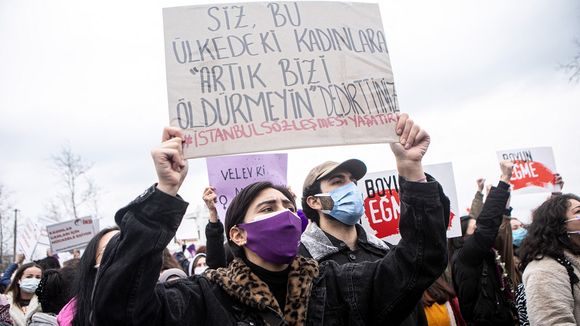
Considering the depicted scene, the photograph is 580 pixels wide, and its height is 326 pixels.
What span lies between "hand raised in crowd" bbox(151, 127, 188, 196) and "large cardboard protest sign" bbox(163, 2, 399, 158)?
0.52 feet

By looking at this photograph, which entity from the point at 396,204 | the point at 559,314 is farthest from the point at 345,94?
the point at 396,204

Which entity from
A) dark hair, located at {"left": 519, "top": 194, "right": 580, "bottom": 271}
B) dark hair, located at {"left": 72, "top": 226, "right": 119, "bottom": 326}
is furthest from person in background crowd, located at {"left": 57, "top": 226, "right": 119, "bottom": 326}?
dark hair, located at {"left": 519, "top": 194, "right": 580, "bottom": 271}

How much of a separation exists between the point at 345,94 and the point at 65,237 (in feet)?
27.8

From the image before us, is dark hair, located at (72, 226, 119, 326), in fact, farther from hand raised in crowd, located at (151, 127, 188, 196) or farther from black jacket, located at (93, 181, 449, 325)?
hand raised in crowd, located at (151, 127, 188, 196)

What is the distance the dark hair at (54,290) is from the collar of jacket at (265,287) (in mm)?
2540

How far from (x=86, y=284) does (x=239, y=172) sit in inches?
76.6

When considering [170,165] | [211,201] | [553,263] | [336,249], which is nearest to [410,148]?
[170,165]

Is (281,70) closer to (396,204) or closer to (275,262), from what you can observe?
(275,262)

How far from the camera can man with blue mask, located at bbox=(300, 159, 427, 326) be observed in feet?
10.5

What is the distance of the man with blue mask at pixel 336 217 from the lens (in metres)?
3.20

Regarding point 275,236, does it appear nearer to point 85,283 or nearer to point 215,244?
point 85,283

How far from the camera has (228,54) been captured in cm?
242

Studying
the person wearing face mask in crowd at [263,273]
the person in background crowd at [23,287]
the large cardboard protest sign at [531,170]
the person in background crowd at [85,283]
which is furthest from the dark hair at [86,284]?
the large cardboard protest sign at [531,170]

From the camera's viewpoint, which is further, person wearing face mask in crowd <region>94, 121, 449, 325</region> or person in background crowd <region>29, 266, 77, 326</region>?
person in background crowd <region>29, 266, 77, 326</region>
